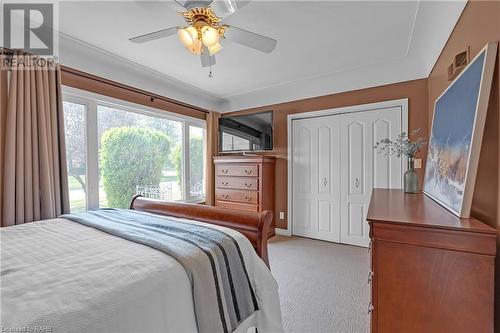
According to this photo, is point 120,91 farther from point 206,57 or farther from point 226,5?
point 226,5

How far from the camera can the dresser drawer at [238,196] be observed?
3802mm

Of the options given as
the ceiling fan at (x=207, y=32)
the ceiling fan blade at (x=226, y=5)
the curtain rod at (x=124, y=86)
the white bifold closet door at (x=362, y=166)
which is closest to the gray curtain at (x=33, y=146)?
the curtain rod at (x=124, y=86)

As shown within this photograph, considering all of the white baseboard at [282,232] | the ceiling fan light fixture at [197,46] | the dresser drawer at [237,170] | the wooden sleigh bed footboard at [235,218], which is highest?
the ceiling fan light fixture at [197,46]

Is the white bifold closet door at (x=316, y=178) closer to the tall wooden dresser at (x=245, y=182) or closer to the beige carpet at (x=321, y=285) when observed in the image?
the beige carpet at (x=321, y=285)

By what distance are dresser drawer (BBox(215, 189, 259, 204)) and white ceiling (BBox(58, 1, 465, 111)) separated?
5.66 feet

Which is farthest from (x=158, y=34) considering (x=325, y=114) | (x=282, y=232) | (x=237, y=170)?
(x=282, y=232)

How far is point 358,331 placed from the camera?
170cm

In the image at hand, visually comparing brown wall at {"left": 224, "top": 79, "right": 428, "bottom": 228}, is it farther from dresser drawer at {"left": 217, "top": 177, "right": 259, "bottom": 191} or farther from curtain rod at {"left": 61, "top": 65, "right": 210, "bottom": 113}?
curtain rod at {"left": 61, "top": 65, "right": 210, "bottom": 113}

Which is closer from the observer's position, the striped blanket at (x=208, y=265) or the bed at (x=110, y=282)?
the bed at (x=110, y=282)

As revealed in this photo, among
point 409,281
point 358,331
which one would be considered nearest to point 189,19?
point 409,281

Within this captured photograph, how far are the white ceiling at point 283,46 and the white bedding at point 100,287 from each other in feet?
6.04

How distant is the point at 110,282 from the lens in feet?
3.03

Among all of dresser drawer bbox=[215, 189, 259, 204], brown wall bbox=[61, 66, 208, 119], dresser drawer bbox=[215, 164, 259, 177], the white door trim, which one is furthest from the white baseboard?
brown wall bbox=[61, 66, 208, 119]

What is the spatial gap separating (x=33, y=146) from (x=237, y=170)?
2.57 m
